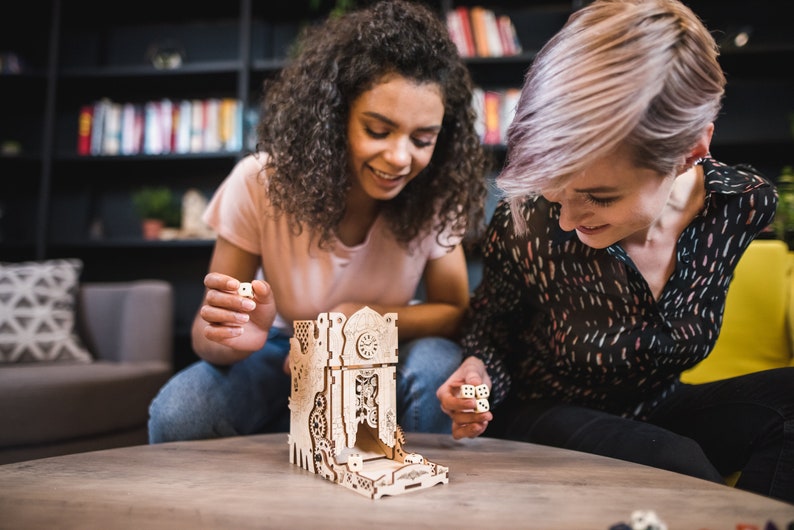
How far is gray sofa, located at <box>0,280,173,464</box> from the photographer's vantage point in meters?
1.82

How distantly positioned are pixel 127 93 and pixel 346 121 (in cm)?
257

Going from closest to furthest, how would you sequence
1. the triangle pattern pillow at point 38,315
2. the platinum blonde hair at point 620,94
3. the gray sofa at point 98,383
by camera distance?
the platinum blonde hair at point 620,94
the gray sofa at point 98,383
the triangle pattern pillow at point 38,315

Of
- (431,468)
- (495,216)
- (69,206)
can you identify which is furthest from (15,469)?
(69,206)

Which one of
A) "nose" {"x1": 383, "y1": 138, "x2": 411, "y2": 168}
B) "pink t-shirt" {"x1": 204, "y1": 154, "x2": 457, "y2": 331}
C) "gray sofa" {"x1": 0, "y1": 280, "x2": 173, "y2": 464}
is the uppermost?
"nose" {"x1": 383, "y1": 138, "x2": 411, "y2": 168}

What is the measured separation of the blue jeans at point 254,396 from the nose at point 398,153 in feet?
1.31

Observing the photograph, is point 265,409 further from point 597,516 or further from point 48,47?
point 48,47

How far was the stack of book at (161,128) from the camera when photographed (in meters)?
3.14

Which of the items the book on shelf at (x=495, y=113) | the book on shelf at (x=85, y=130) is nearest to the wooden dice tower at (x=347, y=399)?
the book on shelf at (x=495, y=113)

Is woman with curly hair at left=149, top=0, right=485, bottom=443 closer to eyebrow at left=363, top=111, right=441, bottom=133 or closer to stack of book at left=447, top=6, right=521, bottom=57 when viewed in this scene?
eyebrow at left=363, top=111, right=441, bottom=133

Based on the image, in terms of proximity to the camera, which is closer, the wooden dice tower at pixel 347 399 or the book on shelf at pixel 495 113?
the wooden dice tower at pixel 347 399

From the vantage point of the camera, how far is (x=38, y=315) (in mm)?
2281

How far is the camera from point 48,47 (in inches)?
137

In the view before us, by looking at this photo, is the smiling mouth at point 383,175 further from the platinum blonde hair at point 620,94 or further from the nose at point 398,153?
the platinum blonde hair at point 620,94

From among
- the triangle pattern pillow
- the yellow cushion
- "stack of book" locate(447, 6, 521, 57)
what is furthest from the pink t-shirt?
"stack of book" locate(447, 6, 521, 57)
